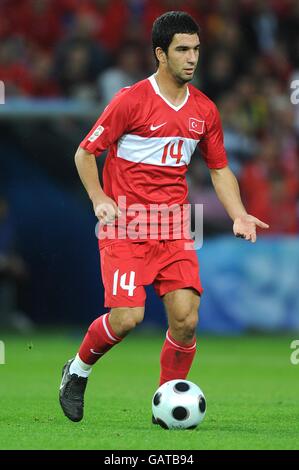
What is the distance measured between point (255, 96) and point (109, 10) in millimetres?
2363

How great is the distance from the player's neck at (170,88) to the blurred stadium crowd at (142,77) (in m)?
6.26

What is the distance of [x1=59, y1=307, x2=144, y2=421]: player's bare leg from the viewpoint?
6.97 meters

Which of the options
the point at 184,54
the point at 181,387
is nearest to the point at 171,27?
the point at 184,54

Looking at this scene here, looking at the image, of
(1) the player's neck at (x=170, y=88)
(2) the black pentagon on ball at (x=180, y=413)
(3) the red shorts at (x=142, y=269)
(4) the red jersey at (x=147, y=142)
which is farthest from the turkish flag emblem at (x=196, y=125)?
(2) the black pentagon on ball at (x=180, y=413)

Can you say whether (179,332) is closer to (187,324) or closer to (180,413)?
(187,324)

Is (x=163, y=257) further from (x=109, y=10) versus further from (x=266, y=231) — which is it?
(x=109, y=10)

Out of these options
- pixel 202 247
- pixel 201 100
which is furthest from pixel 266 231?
pixel 201 100

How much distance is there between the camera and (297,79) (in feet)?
49.9

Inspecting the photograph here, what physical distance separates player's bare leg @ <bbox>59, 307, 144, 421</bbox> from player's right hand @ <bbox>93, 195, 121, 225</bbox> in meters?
0.58

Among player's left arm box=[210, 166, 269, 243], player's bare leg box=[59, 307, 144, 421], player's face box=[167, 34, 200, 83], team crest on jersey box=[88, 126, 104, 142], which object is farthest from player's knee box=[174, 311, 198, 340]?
player's face box=[167, 34, 200, 83]

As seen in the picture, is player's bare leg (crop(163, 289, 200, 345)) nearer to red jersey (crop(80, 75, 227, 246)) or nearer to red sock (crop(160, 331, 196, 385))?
red sock (crop(160, 331, 196, 385))

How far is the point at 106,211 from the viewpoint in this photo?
662cm

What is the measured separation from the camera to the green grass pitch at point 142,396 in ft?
20.5
